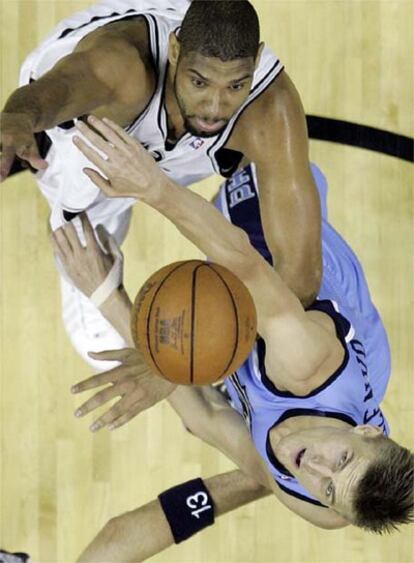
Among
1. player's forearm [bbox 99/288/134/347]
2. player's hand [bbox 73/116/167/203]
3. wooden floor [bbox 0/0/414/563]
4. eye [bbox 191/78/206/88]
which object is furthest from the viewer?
wooden floor [bbox 0/0/414/563]

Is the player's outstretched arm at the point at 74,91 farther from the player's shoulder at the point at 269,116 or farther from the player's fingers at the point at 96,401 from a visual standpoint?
the player's fingers at the point at 96,401

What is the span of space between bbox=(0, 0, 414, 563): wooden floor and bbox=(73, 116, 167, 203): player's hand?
878 millimetres

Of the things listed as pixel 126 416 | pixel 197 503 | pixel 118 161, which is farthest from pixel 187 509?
pixel 118 161

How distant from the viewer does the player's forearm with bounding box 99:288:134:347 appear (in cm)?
166

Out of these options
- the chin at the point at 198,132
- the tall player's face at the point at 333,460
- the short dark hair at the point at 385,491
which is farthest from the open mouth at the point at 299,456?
the chin at the point at 198,132

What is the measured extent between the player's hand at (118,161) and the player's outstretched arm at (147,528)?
31.5 inches

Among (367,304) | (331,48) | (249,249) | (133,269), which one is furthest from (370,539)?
(331,48)

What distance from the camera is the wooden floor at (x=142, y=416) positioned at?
6.49 feet

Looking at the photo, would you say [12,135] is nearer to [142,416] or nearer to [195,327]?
[195,327]

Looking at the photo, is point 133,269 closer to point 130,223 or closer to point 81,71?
point 130,223

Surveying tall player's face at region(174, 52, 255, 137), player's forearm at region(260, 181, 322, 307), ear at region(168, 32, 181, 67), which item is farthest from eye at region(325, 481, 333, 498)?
ear at region(168, 32, 181, 67)

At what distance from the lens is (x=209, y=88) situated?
133 cm

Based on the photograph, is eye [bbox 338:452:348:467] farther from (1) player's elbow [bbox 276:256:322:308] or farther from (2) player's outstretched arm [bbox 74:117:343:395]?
(1) player's elbow [bbox 276:256:322:308]

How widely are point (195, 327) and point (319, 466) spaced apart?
307 mm
